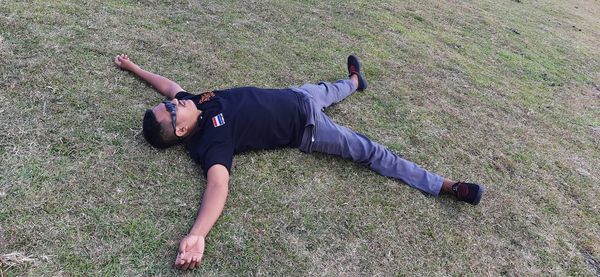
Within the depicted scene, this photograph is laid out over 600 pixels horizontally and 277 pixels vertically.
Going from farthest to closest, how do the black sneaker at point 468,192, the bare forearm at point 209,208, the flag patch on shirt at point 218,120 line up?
the black sneaker at point 468,192 < the flag patch on shirt at point 218,120 < the bare forearm at point 209,208

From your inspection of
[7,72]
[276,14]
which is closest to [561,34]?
[276,14]

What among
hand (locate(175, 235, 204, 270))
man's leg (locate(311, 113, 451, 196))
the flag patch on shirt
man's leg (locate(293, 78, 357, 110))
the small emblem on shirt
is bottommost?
hand (locate(175, 235, 204, 270))

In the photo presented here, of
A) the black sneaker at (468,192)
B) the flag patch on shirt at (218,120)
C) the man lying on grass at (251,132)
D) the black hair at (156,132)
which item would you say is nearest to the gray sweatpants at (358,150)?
the man lying on grass at (251,132)

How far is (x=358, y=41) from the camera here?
248 inches

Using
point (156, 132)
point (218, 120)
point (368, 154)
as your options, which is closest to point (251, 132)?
point (218, 120)

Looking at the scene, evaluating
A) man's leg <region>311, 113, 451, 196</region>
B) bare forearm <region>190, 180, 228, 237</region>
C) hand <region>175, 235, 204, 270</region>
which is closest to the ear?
bare forearm <region>190, 180, 228, 237</region>

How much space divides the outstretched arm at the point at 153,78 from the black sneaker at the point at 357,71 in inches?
76.9

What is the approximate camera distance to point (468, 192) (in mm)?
3576

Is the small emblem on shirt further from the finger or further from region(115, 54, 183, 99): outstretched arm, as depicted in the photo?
the finger

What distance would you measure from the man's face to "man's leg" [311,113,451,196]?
1016 mm

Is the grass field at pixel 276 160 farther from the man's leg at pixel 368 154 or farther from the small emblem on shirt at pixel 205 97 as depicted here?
the small emblem on shirt at pixel 205 97

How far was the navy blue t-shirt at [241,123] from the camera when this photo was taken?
328 centimetres

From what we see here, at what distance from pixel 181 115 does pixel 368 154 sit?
154 cm

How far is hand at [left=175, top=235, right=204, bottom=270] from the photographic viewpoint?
2629mm
